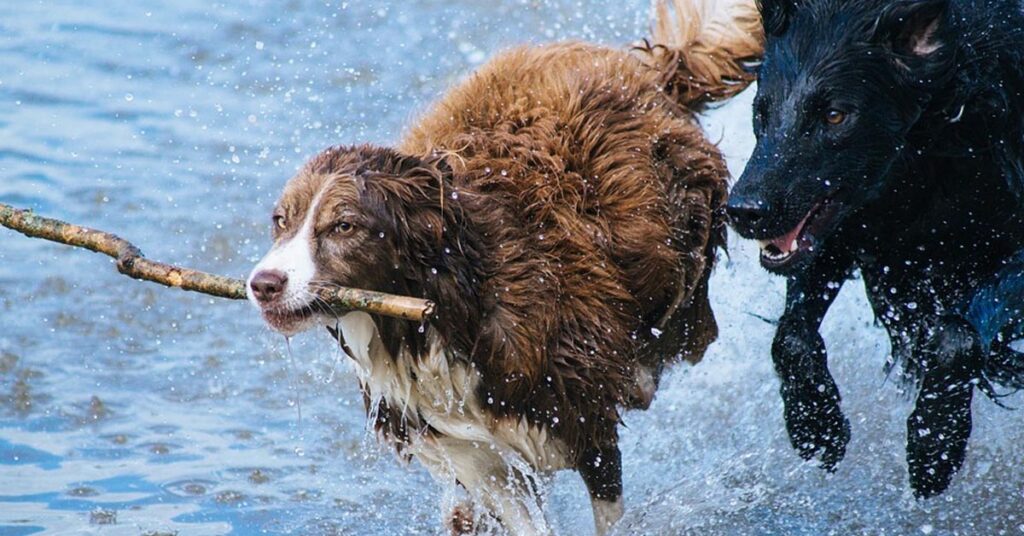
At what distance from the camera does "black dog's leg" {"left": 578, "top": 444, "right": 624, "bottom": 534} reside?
4887 millimetres

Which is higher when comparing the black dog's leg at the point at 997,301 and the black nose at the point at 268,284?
the black nose at the point at 268,284

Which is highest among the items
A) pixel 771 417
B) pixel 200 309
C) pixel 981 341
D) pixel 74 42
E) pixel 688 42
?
pixel 74 42

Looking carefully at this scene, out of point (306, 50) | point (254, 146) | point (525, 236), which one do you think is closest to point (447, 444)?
point (525, 236)

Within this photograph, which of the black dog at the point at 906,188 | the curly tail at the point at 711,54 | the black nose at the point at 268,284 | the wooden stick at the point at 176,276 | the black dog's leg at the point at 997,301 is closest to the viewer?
the black nose at the point at 268,284

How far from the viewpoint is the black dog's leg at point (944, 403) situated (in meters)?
4.49

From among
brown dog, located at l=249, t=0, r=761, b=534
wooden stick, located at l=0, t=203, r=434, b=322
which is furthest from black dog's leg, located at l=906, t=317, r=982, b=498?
wooden stick, located at l=0, t=203, r=434, b=322

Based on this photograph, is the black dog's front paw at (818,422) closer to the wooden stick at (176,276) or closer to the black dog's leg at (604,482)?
the black dog's leg at (604,482)

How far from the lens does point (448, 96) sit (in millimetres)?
5324

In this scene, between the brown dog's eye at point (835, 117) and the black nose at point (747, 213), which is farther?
the brown dog's eye at point (835, 117)

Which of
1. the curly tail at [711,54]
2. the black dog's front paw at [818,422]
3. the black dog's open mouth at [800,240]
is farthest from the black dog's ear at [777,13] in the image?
the black dog's front paw at [818,422]

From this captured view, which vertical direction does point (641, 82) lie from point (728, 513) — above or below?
above

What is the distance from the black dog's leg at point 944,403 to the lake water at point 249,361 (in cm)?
62

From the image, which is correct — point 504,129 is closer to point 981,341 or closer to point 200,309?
point 981,341

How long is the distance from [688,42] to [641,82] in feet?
1.40
